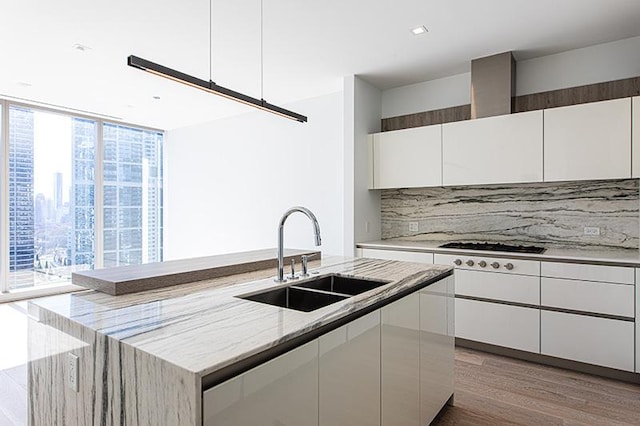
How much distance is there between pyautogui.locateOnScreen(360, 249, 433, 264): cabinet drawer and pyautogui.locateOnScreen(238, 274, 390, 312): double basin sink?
1.61 m

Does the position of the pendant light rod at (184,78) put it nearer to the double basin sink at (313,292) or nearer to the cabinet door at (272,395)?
the double basin sink at (313,292)

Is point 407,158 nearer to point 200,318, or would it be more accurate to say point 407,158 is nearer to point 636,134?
point 636,134

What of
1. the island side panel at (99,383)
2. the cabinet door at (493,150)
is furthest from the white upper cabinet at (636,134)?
the island side panel at (99,383)

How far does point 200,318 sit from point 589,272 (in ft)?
9.41

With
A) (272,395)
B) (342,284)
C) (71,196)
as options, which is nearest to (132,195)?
(71,196)

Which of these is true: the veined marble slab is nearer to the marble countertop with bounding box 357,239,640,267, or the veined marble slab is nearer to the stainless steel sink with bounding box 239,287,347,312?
the stainless steel sink with bounding box 239,287,347,312

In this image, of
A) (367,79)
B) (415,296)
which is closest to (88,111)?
(367,79)

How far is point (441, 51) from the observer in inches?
133

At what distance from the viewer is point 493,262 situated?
3.19m

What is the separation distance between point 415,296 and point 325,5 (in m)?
2.05

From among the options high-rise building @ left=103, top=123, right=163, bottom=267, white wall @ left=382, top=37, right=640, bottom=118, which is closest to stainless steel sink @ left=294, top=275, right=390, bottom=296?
white wall @ left=382, top=37, right=640, bottom=118

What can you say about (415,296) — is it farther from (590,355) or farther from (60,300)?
(590,355)

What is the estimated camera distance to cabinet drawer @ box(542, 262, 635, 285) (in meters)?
2.71

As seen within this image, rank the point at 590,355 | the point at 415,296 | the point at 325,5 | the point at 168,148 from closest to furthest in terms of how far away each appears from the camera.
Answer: the point at 415,296, the point at 325,5, the point at 590,355, the point at 168,148
